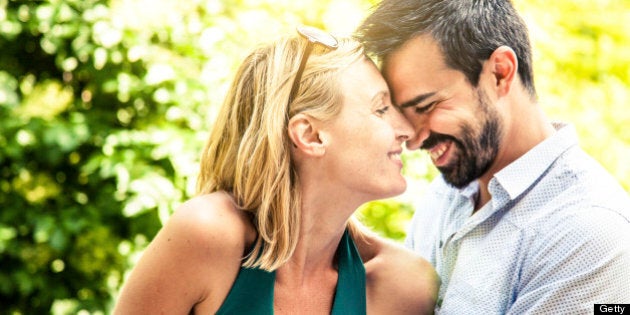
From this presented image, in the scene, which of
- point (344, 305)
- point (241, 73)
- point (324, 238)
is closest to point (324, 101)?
point (241, 73)

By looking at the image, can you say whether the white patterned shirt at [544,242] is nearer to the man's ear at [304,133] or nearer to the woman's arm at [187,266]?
the man's ear at [304,133]

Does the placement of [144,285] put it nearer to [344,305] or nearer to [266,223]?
[266,223]

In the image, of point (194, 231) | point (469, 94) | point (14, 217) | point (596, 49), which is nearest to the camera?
point (194, 231)

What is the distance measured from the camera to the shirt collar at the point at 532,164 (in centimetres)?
218

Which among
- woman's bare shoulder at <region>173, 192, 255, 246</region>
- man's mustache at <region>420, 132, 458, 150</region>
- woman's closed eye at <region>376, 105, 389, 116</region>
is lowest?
man's mustache at <region>420, 132, 458, 150</region>

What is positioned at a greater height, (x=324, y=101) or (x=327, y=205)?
(x=324, y=101)

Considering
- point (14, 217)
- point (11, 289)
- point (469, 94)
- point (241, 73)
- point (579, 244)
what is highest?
point (241, 73)

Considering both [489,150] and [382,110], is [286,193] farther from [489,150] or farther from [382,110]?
[489,150]

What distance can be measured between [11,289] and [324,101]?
80.9 inches

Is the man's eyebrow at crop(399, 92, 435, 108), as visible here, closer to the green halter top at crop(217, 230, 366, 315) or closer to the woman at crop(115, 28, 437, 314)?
the woman at crop(115, 28, 437, 314)

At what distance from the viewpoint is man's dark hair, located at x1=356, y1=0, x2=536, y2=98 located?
2271 mm

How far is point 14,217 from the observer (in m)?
3.43

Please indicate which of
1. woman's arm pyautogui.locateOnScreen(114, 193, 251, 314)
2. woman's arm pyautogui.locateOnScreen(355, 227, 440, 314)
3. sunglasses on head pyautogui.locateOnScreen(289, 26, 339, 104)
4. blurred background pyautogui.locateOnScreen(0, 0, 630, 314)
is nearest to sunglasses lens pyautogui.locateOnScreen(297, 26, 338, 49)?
sunglasses on head pyautogui.locateOnScreen(289, 26, 339, 104)

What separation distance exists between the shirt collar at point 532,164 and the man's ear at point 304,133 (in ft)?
1.74
